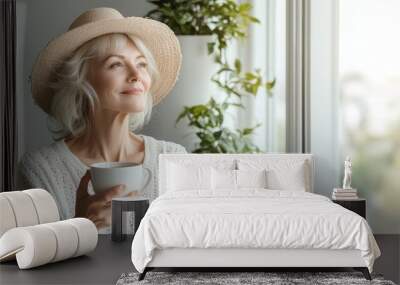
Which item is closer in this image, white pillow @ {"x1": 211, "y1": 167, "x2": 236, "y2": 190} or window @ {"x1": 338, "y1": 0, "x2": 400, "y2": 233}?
white pillow @ {"x1": 211, "y1": 167, "x2": 236, "y2": 190}

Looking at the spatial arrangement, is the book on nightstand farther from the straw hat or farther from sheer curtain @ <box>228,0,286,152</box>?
the straw hat

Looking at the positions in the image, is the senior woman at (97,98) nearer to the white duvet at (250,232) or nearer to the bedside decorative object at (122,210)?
the bedside decorative object at (122,210)

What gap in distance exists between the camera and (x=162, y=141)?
25.9 feet

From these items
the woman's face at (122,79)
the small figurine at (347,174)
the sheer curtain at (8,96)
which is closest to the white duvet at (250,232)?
the small figurine at (347,174)

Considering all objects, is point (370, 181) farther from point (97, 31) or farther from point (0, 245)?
point (0, 245)

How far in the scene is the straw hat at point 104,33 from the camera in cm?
775

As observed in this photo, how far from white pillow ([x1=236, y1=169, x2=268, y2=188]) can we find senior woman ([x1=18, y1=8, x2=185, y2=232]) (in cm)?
109

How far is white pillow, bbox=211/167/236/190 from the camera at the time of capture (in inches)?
273

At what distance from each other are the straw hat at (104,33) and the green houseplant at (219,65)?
0.49 feet

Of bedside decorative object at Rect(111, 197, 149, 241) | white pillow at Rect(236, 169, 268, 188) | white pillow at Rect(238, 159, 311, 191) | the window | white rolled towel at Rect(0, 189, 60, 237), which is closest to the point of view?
white rolled towel at Rect(0, 189, 60, 237)

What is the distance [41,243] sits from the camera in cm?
574

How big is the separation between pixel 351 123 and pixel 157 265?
3.03 m

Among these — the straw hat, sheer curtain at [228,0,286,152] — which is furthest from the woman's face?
sheer curtain at [228,0,286,152]

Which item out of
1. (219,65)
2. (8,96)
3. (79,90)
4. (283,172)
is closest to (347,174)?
(283,172)
